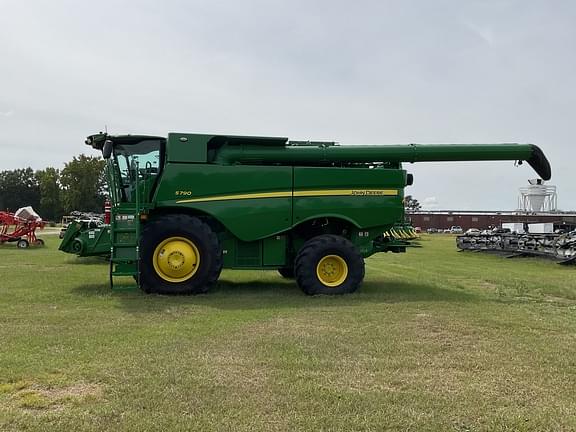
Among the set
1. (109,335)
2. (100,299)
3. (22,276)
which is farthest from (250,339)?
(22,276)

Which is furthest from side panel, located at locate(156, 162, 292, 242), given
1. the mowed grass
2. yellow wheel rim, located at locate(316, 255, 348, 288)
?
the mowed grass

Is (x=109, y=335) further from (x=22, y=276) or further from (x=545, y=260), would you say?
(x=545, y=260)

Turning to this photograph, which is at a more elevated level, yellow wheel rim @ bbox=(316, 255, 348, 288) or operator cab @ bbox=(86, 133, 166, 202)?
operator cab @ bbox=(86, 133, 166, 202)

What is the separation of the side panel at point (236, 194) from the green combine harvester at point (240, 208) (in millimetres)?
20

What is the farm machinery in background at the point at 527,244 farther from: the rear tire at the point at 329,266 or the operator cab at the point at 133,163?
A: the operator cab at the point at 133,163

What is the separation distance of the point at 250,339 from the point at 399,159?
6542 millimetres

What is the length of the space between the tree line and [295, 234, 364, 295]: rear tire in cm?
5316

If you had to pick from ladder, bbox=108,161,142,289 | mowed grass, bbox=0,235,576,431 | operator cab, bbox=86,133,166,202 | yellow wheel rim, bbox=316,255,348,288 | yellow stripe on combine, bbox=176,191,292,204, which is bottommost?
mowed grass, bbox=0,235,576,431

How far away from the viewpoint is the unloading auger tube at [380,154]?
1134cm

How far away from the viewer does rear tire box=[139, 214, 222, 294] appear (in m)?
10.7

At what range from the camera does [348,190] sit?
11.5 metres

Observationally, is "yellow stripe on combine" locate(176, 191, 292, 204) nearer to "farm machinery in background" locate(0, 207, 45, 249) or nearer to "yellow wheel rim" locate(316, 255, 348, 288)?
"yellow wheel rim" locate(316, 255, 348, 288)

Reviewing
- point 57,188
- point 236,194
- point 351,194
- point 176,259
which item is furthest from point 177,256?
point 57,188

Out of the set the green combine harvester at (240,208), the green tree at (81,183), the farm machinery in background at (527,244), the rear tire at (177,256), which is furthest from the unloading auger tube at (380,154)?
the green tree at (81,183)
